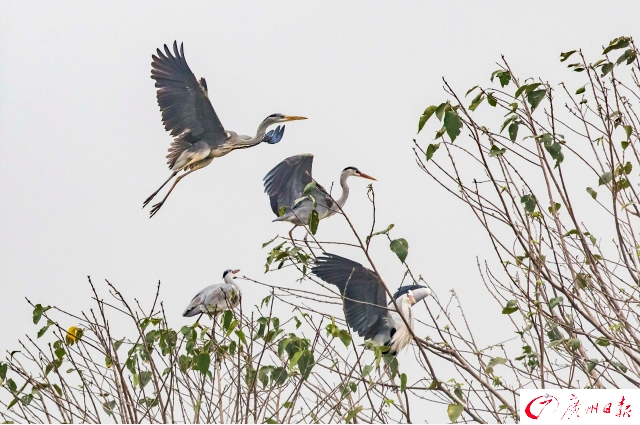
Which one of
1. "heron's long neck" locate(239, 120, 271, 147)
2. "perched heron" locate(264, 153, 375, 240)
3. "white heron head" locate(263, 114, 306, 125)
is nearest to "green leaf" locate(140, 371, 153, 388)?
"perched heron" locate(264, 153, 375, 240)

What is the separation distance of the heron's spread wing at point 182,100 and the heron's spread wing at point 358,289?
1.54m

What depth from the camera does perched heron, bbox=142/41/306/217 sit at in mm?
5992

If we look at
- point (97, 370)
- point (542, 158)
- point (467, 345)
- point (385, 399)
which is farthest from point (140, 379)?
point (542, 158)

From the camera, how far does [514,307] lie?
10.7 feet

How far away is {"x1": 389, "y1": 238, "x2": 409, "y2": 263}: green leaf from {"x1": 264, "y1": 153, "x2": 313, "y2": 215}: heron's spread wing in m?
3.14

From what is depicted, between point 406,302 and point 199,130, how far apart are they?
198cm

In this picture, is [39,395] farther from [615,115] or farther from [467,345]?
[615,115]

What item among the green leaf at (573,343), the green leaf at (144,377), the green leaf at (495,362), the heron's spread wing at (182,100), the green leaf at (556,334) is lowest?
the green leaf at (144,377)

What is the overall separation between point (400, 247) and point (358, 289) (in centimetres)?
223

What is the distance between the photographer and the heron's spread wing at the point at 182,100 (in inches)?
235

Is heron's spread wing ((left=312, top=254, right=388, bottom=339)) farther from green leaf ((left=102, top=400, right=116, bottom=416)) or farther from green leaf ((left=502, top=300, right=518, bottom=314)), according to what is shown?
green leaf ((left=502, top=300, right=518, bottom=314))

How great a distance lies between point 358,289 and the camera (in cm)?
526

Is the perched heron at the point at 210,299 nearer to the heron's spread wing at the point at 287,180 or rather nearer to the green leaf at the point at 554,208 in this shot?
the heron's spread wing at the point at 287,180

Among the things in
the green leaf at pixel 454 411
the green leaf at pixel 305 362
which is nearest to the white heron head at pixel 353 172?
the green leaf at pixel 305 362
